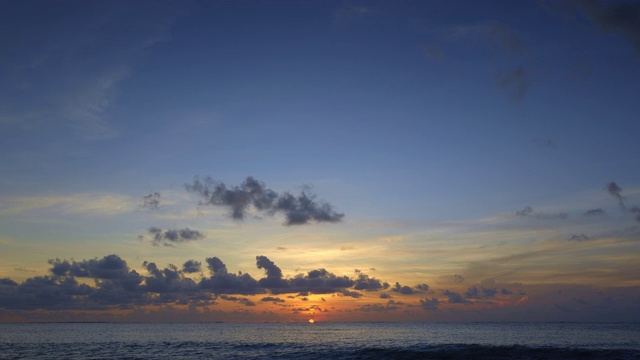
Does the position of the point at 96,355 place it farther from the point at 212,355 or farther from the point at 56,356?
the point at 212,355

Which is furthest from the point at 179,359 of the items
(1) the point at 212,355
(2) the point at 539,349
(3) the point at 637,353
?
(3) the point at 637,353

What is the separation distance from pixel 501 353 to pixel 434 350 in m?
9.20

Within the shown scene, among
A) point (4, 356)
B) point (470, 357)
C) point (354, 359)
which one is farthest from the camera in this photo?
point (4, 356)

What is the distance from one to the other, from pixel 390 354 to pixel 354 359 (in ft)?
18.2

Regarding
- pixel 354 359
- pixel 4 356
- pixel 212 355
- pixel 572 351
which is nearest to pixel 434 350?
pixel 354 359

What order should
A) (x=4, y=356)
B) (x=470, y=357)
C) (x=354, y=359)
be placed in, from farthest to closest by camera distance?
(x=4, y=356)
(x=354, y=359)
(x=470, y=357)

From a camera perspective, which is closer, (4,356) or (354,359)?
(354,359)

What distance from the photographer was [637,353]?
189ft

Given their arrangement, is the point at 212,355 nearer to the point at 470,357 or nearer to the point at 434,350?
the point at 434,350

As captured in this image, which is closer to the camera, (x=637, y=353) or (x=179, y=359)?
(x=637, y=353)

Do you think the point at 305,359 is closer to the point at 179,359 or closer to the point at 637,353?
the point at 179,359

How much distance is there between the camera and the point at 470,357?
5644 cm

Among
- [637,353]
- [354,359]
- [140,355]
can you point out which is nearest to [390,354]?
[354,359]

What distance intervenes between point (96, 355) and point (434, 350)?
50115 mm
